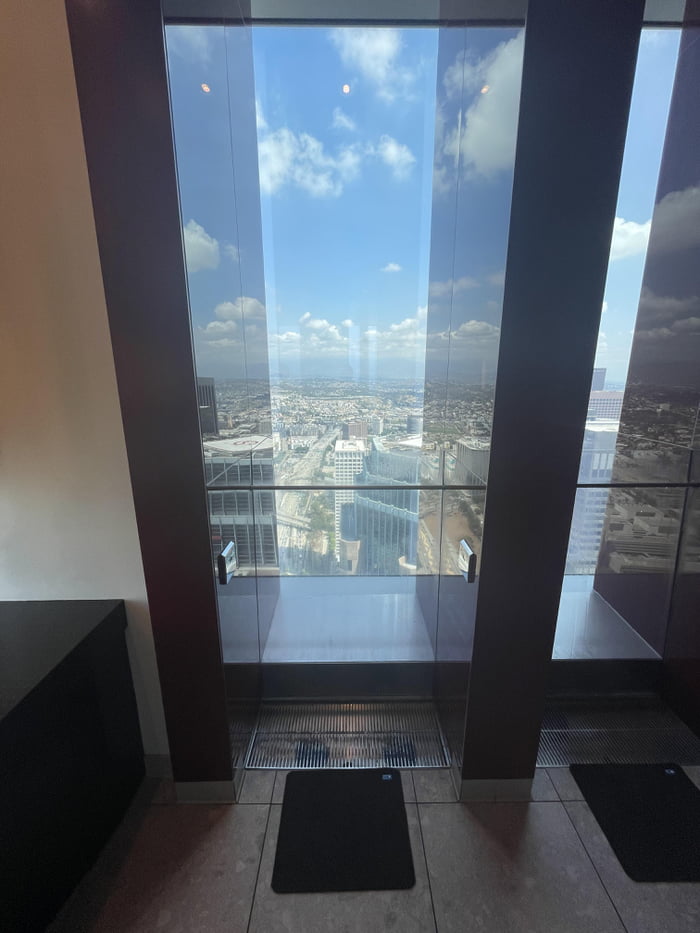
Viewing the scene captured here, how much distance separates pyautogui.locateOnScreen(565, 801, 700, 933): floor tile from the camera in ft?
4.37

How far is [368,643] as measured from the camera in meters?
2.31

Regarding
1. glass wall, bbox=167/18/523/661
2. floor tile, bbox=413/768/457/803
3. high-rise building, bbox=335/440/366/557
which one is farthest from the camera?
high-rise building, bbox=335/440/366/557

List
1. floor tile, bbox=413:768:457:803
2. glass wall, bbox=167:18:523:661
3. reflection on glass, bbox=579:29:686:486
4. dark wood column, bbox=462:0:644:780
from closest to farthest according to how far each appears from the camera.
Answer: dark wood column, bbox=462:0:644:780
glass wall, bbox=167:18:523:661
floor tile, bbox=413:768:457:803
reflection on glass, bbox=579:29:686:486

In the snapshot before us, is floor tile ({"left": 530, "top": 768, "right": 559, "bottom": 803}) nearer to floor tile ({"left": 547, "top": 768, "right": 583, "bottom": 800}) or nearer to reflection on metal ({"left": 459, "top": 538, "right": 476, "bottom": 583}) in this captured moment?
floor tile ({"left": 547, "top": 768, "right": 583, "bottom": 800})

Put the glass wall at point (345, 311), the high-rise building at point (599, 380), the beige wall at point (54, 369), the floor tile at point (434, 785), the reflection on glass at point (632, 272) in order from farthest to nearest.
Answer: the high-rise building at point (599, 380)
the reflection on glass at point (632, 272)
the floor tile at point (434, 785)
the glass wall at point (345, 311)
the beige wall at point (54, 369)

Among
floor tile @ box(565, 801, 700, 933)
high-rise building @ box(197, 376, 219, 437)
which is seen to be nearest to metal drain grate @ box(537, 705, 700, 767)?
floor tile @ box(565, 801, 700, 933)

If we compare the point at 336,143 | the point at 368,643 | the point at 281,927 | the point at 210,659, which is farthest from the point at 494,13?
the point at 281,927

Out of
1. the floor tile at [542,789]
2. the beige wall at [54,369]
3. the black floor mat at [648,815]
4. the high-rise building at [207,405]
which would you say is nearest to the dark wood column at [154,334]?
the high-rise building at [207,405]

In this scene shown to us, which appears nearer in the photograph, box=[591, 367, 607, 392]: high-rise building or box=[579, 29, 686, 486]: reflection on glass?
box=[579, 29, 686, 486]: reflection on glass

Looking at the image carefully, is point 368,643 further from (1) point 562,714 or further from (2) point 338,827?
(1) point 562,714

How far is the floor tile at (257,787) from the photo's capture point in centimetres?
175

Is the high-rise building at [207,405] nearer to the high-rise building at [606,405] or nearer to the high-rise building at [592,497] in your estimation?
the high-rise building at [592,497]

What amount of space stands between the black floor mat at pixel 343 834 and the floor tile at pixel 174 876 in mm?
135

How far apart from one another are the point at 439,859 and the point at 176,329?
223cm
